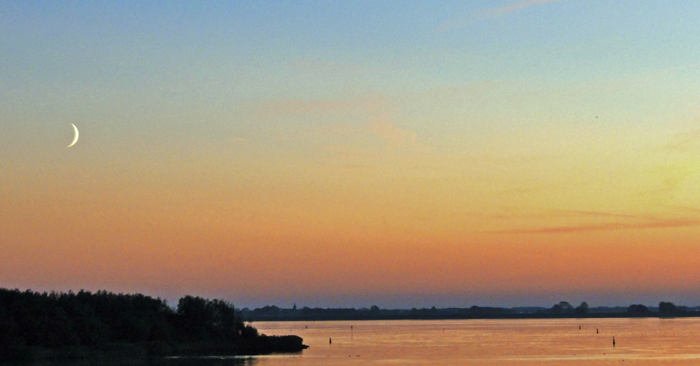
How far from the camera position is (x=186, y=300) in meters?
119

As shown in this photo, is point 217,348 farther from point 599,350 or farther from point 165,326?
point 599,350

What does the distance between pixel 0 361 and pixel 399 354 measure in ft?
174

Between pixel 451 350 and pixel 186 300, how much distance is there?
133ft

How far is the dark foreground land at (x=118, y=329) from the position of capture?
314ft

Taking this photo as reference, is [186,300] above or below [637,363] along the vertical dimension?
above

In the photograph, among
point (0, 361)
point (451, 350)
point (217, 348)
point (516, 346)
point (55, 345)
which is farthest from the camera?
point (516, 346)

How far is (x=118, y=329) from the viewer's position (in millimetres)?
107625

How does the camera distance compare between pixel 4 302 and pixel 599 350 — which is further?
pixel 599 350

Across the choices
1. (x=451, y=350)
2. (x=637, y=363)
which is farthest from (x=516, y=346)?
(x=637, y=363)

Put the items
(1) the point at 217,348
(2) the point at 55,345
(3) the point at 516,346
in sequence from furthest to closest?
(3) the point at 516,346 < (1) the point at 217,348 < (2) the point at 55,345

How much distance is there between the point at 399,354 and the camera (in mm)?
116938

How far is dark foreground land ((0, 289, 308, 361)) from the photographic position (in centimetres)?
9581

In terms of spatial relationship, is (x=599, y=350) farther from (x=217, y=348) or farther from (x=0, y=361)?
(x=0, y=361)

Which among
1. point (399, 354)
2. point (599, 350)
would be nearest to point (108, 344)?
point (399, 354)
